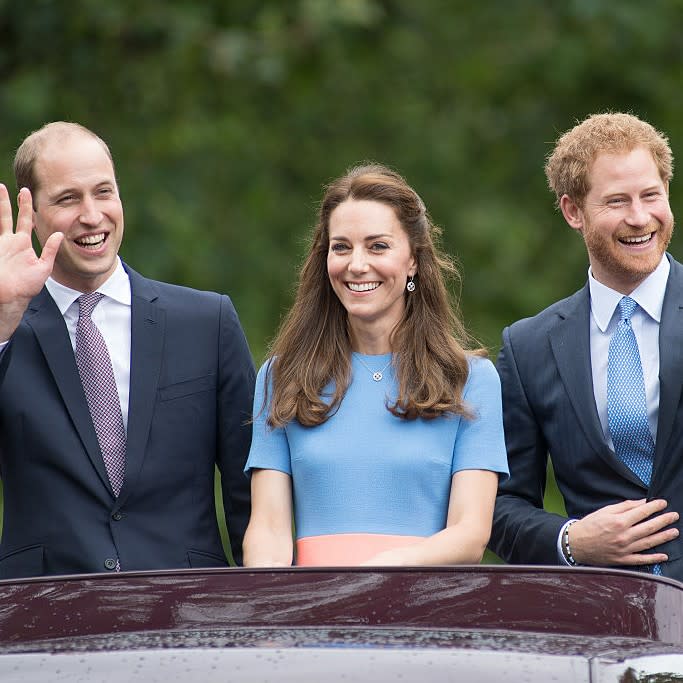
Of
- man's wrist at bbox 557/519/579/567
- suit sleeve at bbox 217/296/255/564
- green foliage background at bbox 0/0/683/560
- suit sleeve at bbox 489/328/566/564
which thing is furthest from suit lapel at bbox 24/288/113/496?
green foliage background at bbox 0/0/683/560

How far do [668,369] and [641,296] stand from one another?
0.81ft

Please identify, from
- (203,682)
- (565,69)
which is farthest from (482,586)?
(565,69)

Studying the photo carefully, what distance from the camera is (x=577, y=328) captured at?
432cm

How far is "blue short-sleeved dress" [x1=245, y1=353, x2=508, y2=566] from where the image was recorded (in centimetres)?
394

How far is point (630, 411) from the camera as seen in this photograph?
4117mm

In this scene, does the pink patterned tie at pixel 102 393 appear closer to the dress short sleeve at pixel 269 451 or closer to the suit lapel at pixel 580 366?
the dress short sleeve at pixel 269 451

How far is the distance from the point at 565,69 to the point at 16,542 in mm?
9088

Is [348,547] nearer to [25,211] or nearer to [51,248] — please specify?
[51,248]

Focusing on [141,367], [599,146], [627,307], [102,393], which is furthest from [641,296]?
[102,393]

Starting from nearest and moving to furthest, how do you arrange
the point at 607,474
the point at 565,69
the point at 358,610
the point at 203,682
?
1. the point at 203,682
2. the point at 358,610
3. the point at 607,474
4. the point at 565,69

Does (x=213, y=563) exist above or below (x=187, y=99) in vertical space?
below

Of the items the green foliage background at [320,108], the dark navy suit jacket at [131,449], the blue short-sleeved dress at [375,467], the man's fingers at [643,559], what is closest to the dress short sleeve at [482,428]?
the blue short-sleeved dress at [375,467]

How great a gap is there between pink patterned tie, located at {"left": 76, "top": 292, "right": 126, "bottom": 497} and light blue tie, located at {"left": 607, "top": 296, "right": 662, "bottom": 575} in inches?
49.5

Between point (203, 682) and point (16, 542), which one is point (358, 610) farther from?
point (16, 542)
